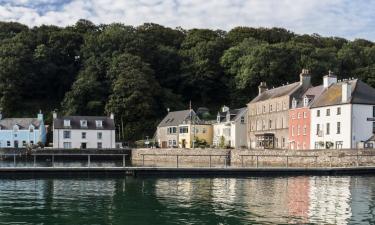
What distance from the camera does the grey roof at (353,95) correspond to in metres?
57.8

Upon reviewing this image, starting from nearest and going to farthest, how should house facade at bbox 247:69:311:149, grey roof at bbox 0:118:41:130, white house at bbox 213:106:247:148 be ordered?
house facade at bbox 247:69:311:149 < white house at bbox 213:106:247:148 < grey roof at bbox 0:118:41:130

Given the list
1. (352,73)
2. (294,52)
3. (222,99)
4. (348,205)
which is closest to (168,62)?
(222,99)

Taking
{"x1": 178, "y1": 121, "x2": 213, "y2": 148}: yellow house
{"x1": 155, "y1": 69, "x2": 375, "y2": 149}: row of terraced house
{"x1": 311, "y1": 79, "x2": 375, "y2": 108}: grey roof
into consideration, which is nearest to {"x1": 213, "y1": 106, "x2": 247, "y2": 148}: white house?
{"x1": 155, "y1": 69, "x2": 375, "y2": 149}: row of terraced house

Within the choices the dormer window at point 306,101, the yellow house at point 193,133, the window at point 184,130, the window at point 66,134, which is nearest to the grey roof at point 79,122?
the window at point 66,134

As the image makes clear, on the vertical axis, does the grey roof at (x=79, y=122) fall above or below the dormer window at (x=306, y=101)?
below

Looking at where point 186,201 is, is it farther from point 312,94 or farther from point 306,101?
point 312,94

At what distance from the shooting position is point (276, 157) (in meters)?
59.7

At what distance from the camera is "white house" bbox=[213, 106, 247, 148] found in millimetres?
81375

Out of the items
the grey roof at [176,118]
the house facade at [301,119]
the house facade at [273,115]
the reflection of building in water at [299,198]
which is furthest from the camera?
the grey roof at [176,118]

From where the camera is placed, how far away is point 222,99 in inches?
4562

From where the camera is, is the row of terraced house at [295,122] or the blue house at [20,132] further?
the blue house at [20,132]

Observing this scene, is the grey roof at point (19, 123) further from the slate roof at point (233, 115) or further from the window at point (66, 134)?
the slate roof at point (233, 115)

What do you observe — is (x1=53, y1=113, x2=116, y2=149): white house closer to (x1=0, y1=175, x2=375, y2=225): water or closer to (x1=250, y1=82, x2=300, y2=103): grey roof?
(x1=250, y1=82, x2=300, y2=103): grey roof

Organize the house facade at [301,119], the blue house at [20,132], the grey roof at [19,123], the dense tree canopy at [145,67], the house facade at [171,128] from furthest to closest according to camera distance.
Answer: the dense tree canopy at [145,67] < the grey roof at [19,123] < the blue house at [20,132] < the house facade at [171,128] < the house facade at [301,119]
